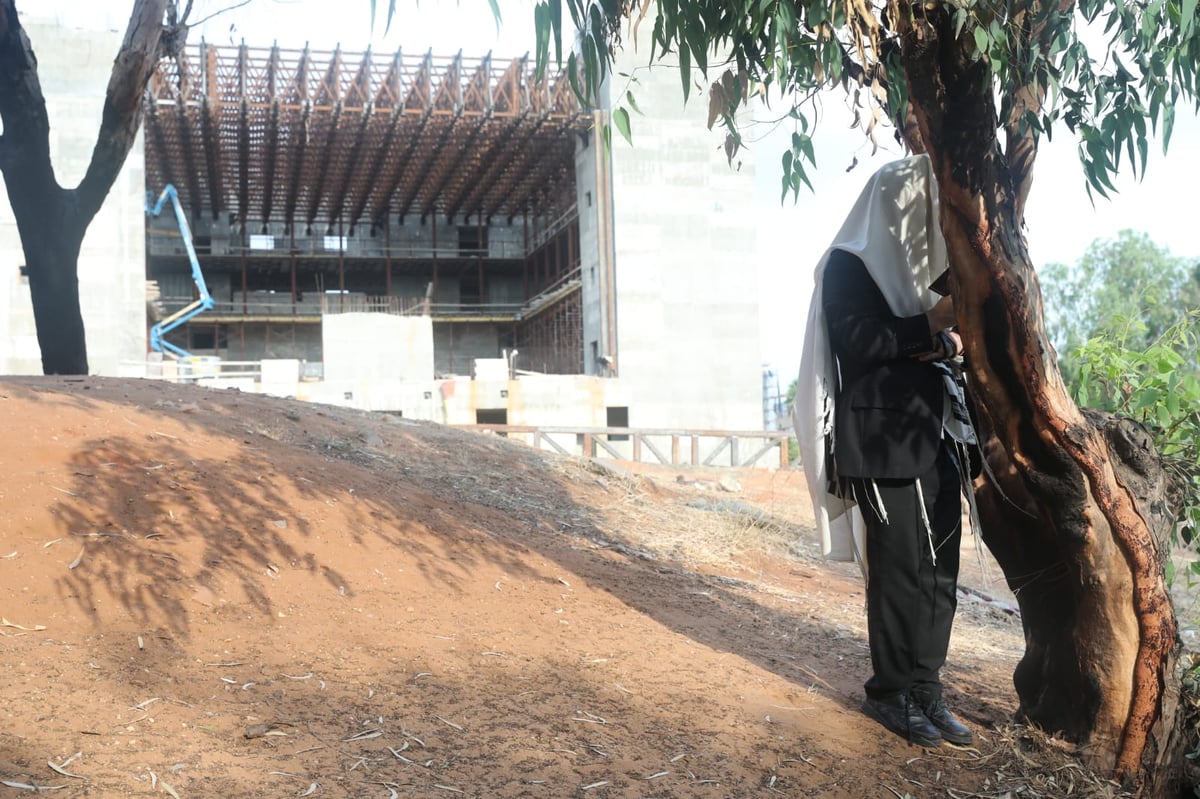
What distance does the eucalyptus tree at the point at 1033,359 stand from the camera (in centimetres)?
288

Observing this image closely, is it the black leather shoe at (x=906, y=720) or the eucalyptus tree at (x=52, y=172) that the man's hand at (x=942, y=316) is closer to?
the black leather shoe at (x=906, y=720)

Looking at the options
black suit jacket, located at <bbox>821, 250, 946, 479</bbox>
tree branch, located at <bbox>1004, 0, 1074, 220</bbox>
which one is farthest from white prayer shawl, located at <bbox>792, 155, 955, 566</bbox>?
tree branch, located at <bbox>1004, 0, 1074, 220</bbox>

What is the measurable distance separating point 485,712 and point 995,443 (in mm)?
1818

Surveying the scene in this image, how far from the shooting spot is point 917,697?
3059 millimetres

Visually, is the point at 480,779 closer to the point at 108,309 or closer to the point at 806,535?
the point at 806,535

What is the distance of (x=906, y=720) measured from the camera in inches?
119

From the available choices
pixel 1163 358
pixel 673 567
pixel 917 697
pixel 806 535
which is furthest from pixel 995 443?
pixel 806 535

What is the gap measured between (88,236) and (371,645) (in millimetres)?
24604

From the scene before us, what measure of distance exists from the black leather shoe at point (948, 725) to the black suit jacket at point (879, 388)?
0.75 m

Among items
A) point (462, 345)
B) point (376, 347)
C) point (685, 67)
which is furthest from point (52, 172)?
point (462, 345)

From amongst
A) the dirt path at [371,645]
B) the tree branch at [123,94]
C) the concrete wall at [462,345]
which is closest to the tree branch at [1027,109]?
the dirt path at [371,645]

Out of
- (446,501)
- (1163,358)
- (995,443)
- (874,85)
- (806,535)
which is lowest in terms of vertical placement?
(806,535)

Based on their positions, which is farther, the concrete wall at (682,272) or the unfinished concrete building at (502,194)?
the concrete wall at (682,272)

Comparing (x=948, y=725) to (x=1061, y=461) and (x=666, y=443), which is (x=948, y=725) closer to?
(x=1061, y=461)
